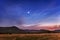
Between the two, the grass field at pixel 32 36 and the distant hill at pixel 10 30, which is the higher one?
the distant hill at pixel 10 30

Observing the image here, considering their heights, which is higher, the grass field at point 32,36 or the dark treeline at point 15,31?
the dark treeline at point 15,31

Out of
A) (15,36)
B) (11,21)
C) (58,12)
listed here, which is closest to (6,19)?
(11,21)

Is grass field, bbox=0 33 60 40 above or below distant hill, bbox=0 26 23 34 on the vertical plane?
below

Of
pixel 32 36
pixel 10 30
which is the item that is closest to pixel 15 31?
pixel 10 30

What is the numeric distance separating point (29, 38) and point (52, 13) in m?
0.41

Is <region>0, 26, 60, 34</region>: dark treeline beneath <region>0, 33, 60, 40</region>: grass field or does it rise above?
above

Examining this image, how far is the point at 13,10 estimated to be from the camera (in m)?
2.54

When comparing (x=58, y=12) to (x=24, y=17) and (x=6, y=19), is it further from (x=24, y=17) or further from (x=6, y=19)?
(x=6, y=19)

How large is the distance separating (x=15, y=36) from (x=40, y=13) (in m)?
0.40

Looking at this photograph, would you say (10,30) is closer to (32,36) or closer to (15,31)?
(15,31)

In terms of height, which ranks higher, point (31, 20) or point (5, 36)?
point (31, 20)

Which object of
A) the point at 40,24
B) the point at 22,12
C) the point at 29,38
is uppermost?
the point at 22,12

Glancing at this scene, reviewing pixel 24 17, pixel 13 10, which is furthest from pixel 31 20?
pixel 13 10

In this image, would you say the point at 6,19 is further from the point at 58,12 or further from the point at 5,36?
the point at 58,12
